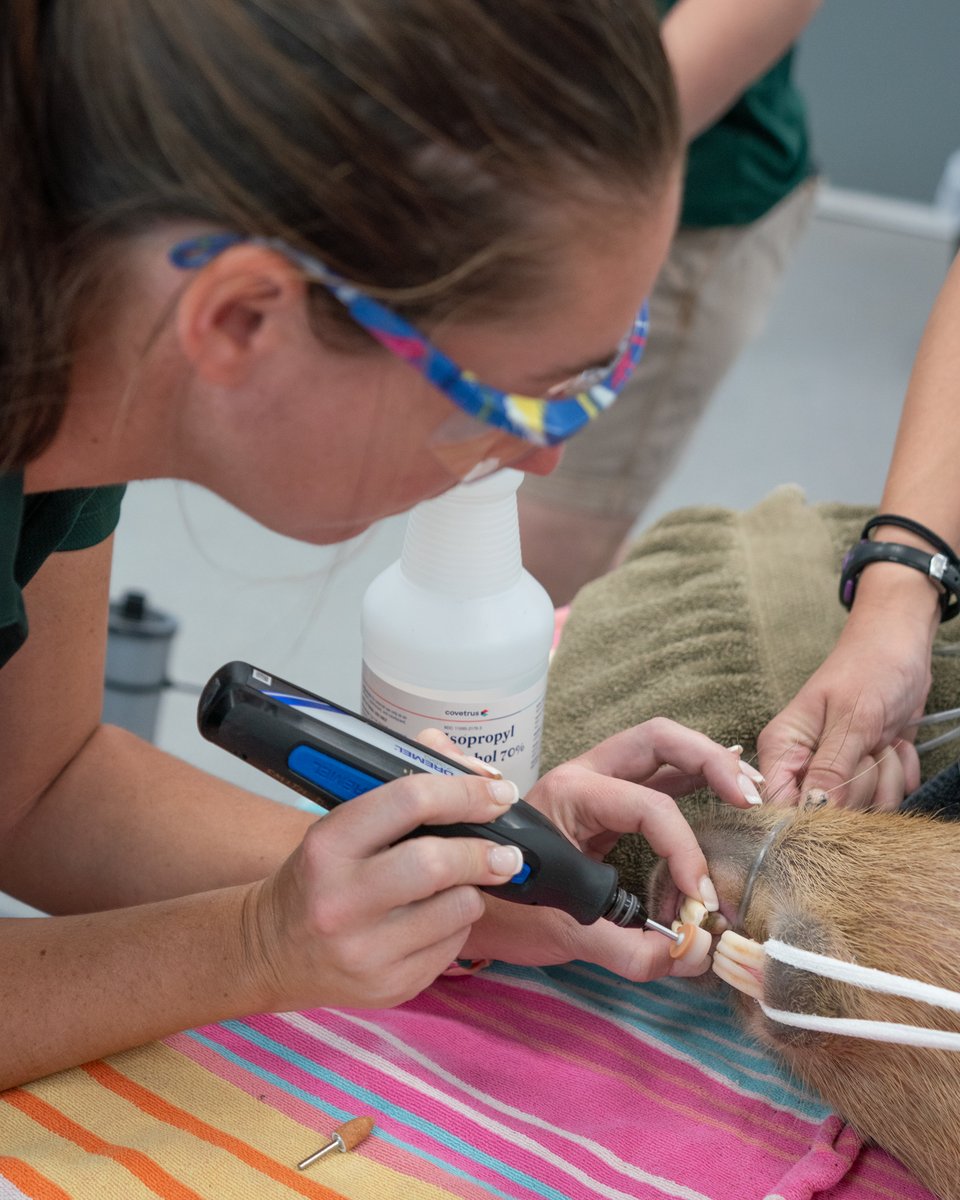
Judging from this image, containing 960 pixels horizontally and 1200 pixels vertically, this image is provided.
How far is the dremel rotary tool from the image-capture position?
734mm

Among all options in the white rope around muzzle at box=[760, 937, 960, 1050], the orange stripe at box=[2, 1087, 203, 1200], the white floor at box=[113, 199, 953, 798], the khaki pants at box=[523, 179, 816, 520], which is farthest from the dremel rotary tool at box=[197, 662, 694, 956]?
the khaki pants at box=[523, 179, 816, 520]

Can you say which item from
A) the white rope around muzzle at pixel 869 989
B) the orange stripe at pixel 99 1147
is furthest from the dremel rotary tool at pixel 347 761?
the orange stripe at pixel 99 1147

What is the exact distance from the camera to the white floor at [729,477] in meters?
2.29

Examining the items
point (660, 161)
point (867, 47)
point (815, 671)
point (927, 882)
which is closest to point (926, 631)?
point (815, 671)

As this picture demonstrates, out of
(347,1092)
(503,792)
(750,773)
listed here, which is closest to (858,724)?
(750,773)

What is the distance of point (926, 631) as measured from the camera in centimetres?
106

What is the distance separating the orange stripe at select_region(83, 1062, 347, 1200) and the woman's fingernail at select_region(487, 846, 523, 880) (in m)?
0.20

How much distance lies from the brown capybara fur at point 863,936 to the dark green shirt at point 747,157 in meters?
0.99

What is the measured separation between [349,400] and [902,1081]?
48cm

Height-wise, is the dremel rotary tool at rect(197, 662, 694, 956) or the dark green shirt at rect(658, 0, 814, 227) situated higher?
the dark green shirt at rect(658, 0, 814, 227)

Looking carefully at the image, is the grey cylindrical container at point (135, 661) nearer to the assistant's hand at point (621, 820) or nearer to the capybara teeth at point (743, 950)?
the assistant's hand at point (621, 820)

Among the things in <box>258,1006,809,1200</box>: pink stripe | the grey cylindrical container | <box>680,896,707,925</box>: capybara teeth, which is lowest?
the grey cylindrical container

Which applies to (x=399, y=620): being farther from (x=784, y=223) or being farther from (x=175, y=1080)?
(x=784, y=223)

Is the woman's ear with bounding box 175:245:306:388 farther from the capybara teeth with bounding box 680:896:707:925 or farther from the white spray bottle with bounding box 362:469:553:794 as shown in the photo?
the capybara teeth with bounding box 680:896:707:925
